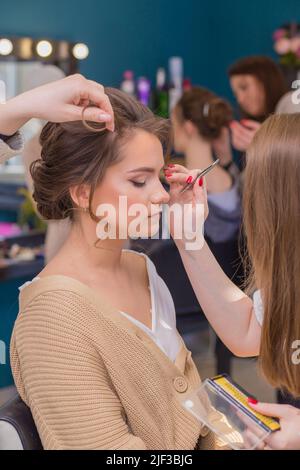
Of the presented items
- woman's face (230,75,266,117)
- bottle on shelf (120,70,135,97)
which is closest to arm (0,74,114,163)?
woman's face (230,75,266,117)

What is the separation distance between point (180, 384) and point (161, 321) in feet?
0.36

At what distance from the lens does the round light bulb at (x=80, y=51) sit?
2869mm

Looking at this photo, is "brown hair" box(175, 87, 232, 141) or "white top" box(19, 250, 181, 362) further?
"brown hair" box(175, 87, 232, 141)

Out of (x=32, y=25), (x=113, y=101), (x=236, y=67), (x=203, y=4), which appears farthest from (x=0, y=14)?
(x=113, y=101)

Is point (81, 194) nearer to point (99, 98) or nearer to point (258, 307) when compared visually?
point (99, 98)

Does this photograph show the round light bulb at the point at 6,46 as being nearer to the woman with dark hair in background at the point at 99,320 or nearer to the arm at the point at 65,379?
the woman with dark hair in background at the point at 99,320

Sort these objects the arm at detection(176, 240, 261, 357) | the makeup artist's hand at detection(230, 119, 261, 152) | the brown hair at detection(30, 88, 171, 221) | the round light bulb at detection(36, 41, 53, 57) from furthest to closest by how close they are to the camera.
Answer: the round light bulb at detection(36, 41, 53, 57)
the makeup artist's hand at detection(230, 119, 261, 152)
the arm at detection(176, 240, 261, 357)
the brown hair at detection(30, 88, 171, 221)

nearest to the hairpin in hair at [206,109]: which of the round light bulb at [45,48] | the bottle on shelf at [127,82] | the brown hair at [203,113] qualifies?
the brown hair at [203,113]

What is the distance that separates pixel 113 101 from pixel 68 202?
0.53 ft

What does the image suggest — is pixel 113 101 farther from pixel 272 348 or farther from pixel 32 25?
pixel 32 25

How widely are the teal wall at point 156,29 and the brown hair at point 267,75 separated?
700mm

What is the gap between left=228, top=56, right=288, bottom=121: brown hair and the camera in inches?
96.7

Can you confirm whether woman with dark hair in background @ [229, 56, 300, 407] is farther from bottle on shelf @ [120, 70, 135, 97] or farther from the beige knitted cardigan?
the beige knitted cardigan

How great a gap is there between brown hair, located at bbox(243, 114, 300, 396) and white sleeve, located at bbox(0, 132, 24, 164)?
13.7 inches
